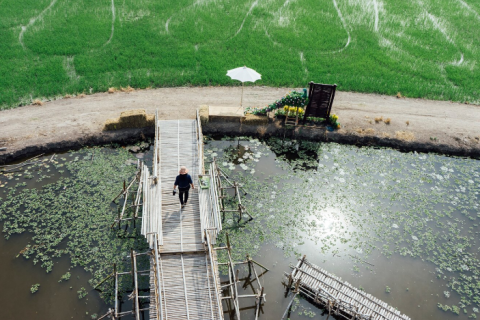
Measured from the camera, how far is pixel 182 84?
71.5 ft

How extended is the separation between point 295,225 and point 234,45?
47.9 feet

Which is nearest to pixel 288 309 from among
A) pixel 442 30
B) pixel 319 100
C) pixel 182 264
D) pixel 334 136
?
pixel 182 264

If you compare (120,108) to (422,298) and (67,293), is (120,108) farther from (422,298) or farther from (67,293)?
(422,298)

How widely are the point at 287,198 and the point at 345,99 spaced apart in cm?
882

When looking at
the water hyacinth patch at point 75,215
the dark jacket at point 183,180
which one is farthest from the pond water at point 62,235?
the dark jacket at point 183,180

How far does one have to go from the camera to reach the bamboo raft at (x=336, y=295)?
11508 mm

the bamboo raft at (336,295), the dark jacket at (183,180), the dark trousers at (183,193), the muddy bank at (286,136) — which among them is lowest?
the bamboo raft at (336,295)

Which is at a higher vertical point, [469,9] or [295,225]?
[469,9]

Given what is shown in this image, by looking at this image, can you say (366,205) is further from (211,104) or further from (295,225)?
(211,104)

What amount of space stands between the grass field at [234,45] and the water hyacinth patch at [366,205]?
19.3ft

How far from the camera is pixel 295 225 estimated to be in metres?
14.5

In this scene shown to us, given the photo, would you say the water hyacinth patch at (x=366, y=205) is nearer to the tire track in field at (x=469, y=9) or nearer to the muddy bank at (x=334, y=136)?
the muddy bank at (x=334, y=136)

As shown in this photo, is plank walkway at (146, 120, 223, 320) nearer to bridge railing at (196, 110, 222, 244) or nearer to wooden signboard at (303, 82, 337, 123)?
bridge railing at (196, 110, 222, 244)

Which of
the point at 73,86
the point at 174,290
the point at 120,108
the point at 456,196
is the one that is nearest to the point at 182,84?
the point at 120,108
